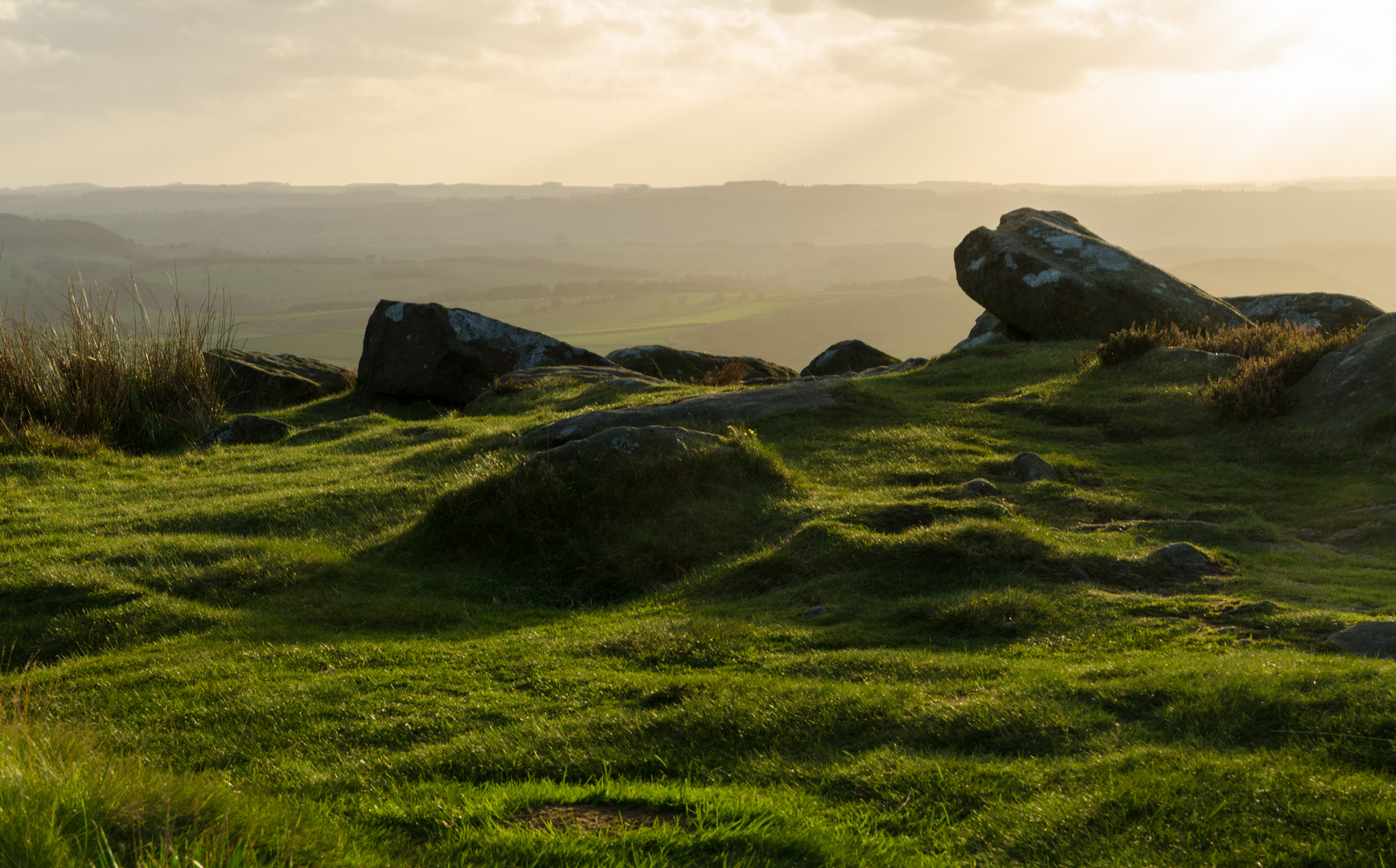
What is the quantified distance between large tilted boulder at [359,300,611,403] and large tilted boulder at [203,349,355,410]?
8.08ft

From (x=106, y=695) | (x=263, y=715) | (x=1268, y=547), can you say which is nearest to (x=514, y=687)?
(x=263, y=715)

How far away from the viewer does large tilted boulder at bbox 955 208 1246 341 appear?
22.6 meters

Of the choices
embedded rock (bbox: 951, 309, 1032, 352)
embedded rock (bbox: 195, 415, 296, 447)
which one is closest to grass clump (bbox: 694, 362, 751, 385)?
embedded rock (bbox: 951, 309, 1032, 352)

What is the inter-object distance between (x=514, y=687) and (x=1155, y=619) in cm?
516

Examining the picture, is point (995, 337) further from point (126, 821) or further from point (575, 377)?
point (126, 821)

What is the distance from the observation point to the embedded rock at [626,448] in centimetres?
1143

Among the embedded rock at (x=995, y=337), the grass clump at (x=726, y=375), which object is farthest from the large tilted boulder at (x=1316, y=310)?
the grass clump at (x=726, y=375)

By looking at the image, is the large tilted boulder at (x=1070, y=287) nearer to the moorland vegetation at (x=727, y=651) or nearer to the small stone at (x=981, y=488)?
the moorland vegetation at (x=727, y=651)

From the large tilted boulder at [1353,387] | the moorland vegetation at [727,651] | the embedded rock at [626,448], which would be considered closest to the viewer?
the moorland vegetation at [727,651]

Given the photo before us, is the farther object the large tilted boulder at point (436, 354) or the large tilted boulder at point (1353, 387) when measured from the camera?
the large tilted boulder at point (436, 354)

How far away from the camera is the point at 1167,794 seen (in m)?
4.36

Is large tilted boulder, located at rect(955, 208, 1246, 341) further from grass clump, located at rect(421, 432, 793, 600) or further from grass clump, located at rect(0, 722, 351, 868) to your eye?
grass clump, located at rect(0, 722, 351, 868)

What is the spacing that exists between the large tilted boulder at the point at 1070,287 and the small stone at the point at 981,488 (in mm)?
13093

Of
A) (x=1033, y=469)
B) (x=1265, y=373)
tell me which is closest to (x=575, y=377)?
(x=1033, y=469)
